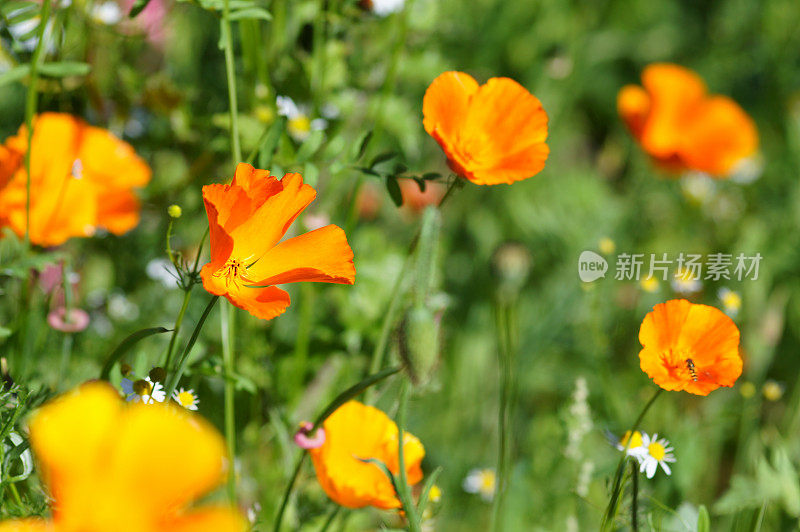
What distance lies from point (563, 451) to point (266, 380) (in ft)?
1.77

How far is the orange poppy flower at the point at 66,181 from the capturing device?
43.6 inches

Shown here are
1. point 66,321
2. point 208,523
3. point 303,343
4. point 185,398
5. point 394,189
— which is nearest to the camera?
point 208,523

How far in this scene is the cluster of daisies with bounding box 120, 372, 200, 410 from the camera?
0.86m

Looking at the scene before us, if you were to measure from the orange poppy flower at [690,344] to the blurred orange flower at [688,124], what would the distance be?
143cm

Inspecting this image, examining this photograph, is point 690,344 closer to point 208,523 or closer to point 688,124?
point 208,523

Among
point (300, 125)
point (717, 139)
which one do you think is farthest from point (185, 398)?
point (717, 139)

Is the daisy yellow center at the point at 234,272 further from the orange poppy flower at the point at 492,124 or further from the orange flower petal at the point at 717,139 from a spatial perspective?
the orange flower petal at the point at 717,139

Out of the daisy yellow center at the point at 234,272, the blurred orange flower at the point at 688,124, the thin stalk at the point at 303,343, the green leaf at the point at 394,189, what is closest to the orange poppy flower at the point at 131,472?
the daisy yellow center at the point at 234,272

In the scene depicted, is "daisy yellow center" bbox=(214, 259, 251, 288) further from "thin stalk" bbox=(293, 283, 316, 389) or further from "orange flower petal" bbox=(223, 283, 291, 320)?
"thin stalk" bbox=(293, 283, 316, 389)

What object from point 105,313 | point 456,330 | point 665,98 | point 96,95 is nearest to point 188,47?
point 96,95

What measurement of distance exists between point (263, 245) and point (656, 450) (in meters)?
0.56

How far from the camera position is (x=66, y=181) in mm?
1188

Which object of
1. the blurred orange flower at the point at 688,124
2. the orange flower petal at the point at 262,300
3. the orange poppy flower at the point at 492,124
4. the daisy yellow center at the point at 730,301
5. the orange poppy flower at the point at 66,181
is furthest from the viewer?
the blurred orange flower at the point at 688,124

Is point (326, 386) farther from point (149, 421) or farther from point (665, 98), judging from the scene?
point (665, 98)
